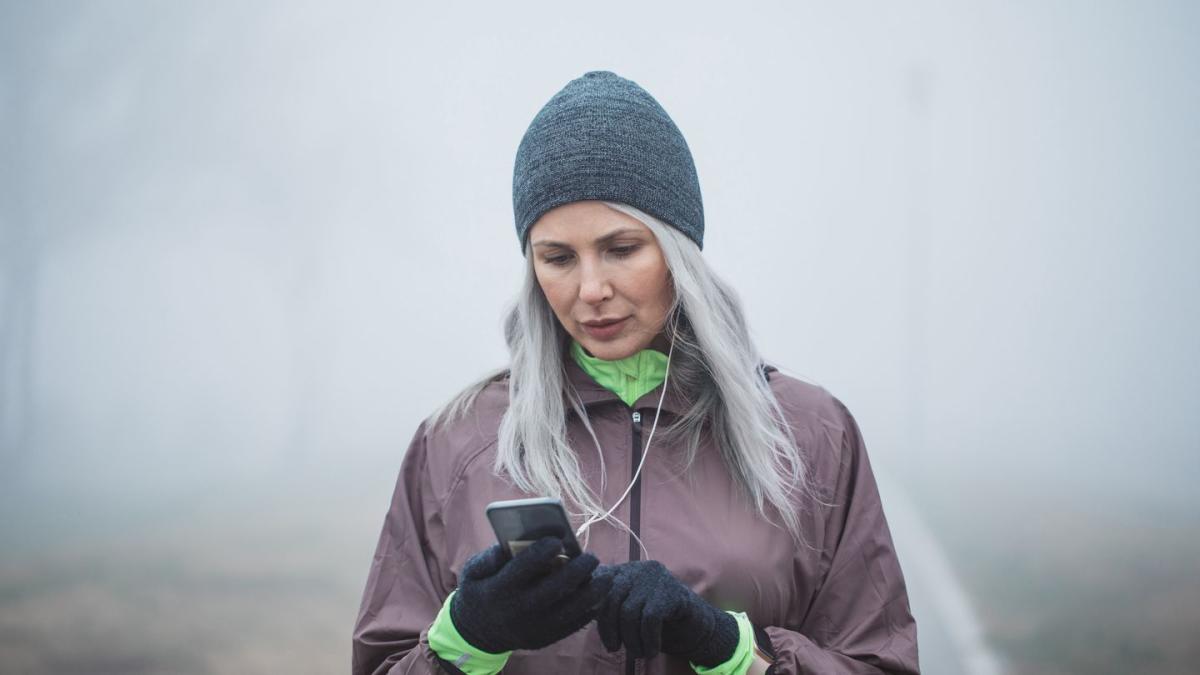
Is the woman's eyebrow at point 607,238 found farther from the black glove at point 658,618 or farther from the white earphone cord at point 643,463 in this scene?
the black glove at point 658,618

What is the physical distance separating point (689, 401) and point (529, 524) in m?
0.48

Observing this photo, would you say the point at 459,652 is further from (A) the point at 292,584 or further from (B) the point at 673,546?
(A) the point at 292,584

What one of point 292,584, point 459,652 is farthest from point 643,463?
point 292,584

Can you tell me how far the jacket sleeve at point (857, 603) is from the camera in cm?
131

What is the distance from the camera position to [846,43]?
2.13 metres

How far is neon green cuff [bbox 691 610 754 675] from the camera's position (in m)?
1.21

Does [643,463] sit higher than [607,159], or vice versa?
[607,159]

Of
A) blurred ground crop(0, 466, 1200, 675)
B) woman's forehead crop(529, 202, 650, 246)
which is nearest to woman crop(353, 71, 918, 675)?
woman's forehead crop(529, 202, 650, 246)

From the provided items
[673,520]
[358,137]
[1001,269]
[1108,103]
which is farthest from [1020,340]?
[358,137]

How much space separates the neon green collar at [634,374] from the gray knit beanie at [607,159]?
0.22 m

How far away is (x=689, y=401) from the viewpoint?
1.46m

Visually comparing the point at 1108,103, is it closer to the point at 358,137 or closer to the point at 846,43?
the point at 846,43

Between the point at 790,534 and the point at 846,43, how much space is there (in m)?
1.34

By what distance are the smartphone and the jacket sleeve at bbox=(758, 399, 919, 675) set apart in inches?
16.1
